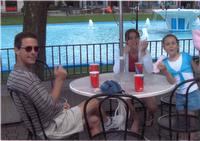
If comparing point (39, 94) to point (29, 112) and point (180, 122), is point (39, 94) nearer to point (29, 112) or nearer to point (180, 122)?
point (29, 112)

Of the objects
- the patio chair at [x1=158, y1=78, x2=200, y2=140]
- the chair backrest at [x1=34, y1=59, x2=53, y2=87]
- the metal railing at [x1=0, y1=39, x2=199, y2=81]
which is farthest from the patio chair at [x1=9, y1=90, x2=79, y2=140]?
the metal railing at [x1=0, y1=39, x2=199, y2=81]

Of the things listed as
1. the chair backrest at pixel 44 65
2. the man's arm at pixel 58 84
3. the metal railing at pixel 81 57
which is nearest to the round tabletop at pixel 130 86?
the man's arm at pixel 58 84

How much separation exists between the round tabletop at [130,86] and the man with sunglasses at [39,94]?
0.23m

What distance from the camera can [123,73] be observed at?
12.4ft

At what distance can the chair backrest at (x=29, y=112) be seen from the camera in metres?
2.73

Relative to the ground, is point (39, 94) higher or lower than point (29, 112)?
higher

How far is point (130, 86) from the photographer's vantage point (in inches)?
131

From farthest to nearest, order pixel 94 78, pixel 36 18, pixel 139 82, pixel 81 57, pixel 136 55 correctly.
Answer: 1. pixel 81 57
2. pixel 36 18
3. pixel 136 55
4. pixel 94 78
5. pixel 139 82

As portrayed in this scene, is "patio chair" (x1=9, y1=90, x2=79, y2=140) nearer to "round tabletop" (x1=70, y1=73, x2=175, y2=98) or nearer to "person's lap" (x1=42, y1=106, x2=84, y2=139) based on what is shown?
"person's lap" (x1=42, y1=106, x2=84, y2=139)

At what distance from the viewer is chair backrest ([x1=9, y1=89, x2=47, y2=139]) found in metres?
2.73

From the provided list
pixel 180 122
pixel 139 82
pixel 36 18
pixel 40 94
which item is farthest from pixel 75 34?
pixel 40 94

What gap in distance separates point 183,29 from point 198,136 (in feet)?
52.1

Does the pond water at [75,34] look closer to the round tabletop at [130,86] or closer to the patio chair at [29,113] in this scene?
the round tabletop at [130,86]

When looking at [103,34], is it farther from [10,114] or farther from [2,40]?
[10,114]
